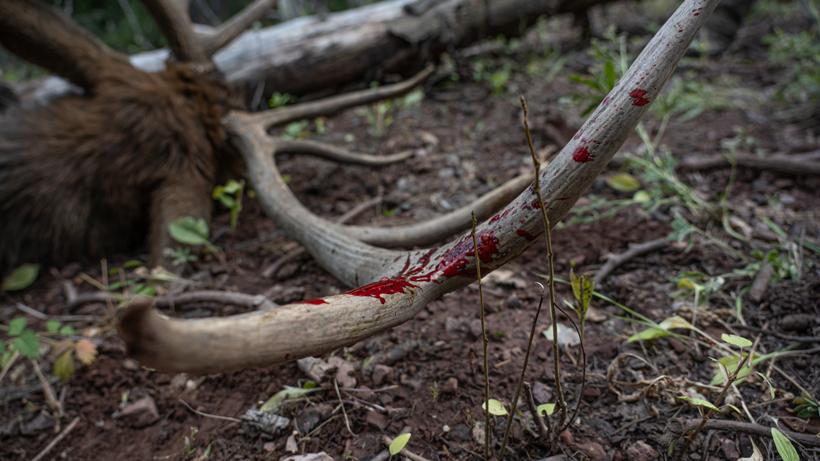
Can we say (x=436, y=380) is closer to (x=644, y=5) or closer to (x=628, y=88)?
(x=628, y=88)

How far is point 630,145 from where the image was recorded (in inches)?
111

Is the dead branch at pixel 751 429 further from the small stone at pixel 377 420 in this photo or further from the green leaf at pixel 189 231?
the green leaf at pixel 189 231

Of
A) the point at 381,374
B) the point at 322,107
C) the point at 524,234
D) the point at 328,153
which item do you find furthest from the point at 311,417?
the point at 322,107

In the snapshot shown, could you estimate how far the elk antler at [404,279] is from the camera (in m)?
0.73

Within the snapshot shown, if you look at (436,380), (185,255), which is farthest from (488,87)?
(436,380)

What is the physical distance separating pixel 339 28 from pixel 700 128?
237 centimetres

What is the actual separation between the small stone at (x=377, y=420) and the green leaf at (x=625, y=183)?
1546 mm

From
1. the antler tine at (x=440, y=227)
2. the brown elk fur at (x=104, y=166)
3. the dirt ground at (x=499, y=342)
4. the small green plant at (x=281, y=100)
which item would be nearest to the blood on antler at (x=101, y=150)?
the brown elk fur at (x=104, y=166)

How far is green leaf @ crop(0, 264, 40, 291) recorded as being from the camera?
250cm

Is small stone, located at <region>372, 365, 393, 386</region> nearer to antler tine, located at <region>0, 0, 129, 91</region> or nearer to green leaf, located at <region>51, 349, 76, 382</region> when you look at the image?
green leaf, located at <region>51, 349, 76, 382</region>

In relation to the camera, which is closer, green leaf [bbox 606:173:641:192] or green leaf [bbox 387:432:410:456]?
green leaf [bbox 387:432:410:456]

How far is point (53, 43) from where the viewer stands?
2.47 meters

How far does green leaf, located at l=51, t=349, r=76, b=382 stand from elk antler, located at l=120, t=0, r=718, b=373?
43.5 inches

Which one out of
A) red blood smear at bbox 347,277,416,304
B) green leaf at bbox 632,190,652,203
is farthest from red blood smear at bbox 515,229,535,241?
green leaf at bbox 632,190,652,203
